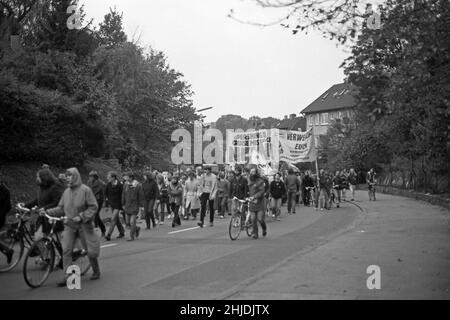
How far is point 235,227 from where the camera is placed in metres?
16.1

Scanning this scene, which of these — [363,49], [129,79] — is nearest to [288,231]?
[363,49]

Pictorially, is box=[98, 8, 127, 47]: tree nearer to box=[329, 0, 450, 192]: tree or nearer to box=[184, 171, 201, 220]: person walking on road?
box=[184, 171, 201, 220]: person walking on road

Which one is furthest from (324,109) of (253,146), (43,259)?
(43,259)

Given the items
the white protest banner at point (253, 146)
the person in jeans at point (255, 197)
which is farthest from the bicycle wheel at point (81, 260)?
the white protest banner at point (253, 146)

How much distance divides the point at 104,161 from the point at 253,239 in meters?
20.5

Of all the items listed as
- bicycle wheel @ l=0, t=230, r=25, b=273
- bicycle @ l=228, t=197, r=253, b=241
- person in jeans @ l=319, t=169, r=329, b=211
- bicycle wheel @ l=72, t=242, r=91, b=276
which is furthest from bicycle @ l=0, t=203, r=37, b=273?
person in jeans @ l=319, t=169, r=329, b=211

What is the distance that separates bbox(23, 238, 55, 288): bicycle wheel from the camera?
9289 millimetres

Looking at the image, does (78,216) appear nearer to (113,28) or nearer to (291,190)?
(291,190)

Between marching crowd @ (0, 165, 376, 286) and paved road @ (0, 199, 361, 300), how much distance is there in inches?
23.4

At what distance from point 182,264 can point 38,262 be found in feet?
9.67

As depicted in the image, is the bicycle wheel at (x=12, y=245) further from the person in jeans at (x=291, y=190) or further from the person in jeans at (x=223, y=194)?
the person in jeans at (x=291, y=190)

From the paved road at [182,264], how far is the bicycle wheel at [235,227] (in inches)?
8.1

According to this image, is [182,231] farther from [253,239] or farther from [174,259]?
[174,259]

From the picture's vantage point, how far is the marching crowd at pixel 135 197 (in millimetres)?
9914
